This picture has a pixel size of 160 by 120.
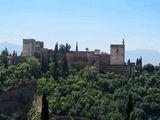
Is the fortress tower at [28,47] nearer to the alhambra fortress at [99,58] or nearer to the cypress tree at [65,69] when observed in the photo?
the alhambra fortress at [99,58]

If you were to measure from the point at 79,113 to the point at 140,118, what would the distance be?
6839 millimetres

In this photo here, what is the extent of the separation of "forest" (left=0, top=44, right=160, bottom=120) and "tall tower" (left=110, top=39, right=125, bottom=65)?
2.87 m

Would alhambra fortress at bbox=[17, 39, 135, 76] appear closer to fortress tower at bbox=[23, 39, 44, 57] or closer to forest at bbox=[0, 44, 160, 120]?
fortress tower at bbox=[23, 39, 44, 57]

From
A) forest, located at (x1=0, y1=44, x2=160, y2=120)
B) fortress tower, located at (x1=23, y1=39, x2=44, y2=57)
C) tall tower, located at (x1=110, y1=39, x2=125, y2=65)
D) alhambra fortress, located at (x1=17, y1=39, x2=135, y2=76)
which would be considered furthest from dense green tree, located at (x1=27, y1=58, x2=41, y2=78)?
tall tower, located at (x1=110, y1=39, x2=125, y2=65)

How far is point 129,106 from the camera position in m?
28.9

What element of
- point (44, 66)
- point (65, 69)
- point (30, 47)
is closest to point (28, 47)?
point (30, 47)

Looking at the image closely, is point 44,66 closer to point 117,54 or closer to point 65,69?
point 65,69

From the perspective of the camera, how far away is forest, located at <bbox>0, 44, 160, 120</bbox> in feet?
209

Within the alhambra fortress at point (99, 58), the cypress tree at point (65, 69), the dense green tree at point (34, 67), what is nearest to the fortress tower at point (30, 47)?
the alhambra fortress at point (99, 58)

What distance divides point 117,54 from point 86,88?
13374 millimetres

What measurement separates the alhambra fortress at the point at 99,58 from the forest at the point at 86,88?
53.6 inches

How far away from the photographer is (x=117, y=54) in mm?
81375

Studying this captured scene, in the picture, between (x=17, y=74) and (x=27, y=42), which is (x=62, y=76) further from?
(x=27, y=42)

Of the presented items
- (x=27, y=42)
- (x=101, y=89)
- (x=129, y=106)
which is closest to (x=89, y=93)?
(x=101, y=89)
